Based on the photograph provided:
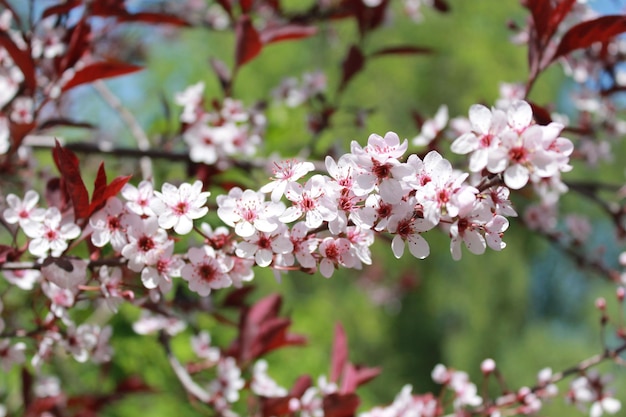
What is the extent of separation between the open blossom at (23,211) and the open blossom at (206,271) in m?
0.20

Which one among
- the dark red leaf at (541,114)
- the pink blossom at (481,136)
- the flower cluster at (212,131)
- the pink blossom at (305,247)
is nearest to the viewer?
the pink blossom at (481,136)

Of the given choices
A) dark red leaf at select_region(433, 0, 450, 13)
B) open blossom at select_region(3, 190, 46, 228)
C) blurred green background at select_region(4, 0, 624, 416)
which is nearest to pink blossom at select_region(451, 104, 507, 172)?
open blossom at select_region(3, 190, 46, 228)

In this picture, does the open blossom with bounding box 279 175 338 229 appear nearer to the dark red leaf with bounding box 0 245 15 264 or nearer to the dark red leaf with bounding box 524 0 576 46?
the dark red leaf with bounding box 0 245 15 264

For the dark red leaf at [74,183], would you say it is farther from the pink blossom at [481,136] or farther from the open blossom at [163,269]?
the pink blossom at [481,136]

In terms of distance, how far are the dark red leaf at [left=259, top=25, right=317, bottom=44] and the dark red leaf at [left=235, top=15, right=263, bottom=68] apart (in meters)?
0.02

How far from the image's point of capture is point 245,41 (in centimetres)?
125

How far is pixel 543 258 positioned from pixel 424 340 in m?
2.23

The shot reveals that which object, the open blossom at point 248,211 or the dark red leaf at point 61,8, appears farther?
the dark red leaf at point 61,8

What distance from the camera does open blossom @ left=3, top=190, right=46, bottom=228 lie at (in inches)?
29.4

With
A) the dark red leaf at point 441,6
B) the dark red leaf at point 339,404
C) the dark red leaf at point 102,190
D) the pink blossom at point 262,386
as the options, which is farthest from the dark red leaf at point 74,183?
the dark red leaf at point 441,6

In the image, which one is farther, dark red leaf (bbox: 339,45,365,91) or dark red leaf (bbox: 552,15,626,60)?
dark red leaf (bbox: 339,45,365,91)

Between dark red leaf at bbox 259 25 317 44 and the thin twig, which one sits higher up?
dark red leaf at bbox 259 25 317 44

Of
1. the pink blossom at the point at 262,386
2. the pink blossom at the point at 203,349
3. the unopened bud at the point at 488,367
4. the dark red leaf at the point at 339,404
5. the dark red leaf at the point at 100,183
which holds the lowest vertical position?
the pink blossom at the point at 203,349

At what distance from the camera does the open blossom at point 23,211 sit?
2.45 feet
